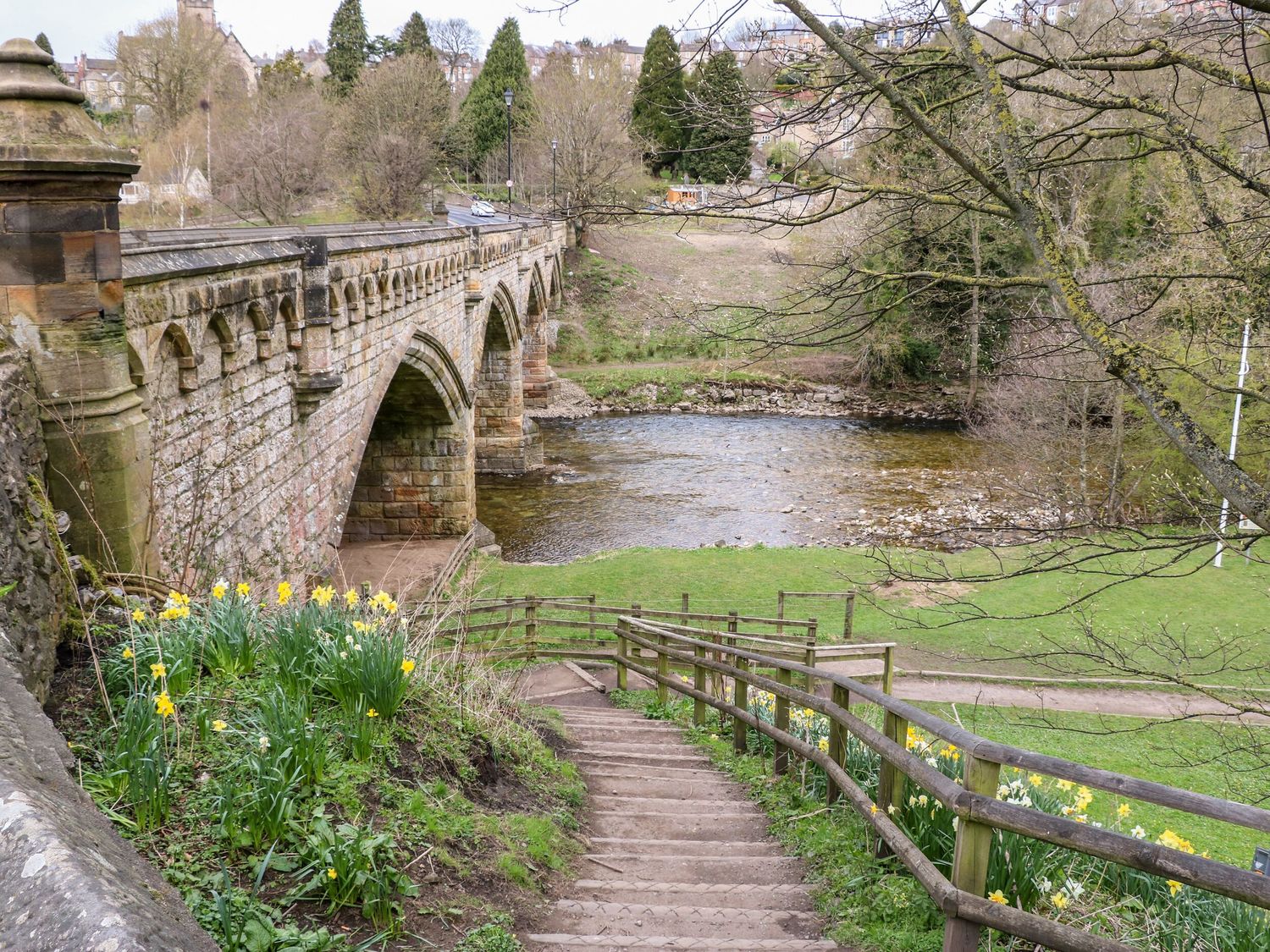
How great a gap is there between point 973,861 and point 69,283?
202 inches

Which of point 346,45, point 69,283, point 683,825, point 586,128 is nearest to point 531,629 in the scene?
point 683,825

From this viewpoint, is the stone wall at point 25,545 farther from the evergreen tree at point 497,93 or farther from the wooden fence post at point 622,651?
the evergreen tree at point 497,93

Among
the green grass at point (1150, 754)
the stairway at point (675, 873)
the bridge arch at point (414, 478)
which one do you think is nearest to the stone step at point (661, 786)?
the stairway at point (675, 873)

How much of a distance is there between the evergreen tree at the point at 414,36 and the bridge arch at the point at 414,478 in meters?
50.8

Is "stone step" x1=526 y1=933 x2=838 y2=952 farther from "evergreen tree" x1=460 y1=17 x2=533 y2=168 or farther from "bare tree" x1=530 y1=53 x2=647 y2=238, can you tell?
"evergreen tree" x1=460 y1=17 x2=533 y2=168

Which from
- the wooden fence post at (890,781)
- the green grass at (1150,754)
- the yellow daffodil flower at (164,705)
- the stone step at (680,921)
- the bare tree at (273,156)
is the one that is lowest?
the green grass at (1150,754)

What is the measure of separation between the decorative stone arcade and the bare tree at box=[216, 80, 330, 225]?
19257 mm

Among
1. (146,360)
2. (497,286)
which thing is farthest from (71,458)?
(497,286)

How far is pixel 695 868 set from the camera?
449cm

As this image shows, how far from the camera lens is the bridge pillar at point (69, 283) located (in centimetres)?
505

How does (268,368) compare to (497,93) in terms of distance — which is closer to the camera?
(268,368)

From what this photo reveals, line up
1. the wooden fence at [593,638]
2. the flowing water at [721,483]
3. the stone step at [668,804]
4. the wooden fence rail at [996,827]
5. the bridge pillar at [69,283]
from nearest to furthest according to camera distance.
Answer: the wooden fence rail at [996,827] < the bridge pillar at [69,283] < the stone step at [668,804] < the wooden fence at [593,638] < the flowing water at [721,483]

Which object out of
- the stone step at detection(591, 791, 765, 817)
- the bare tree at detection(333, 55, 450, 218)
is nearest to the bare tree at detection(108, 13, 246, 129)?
the bare tree at detection(333, 55, 450, 218)

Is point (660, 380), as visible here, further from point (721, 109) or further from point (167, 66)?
point (721, 109)
